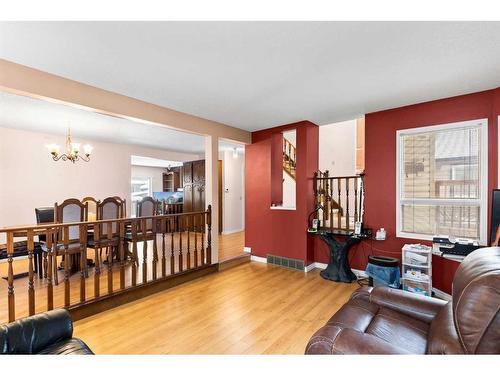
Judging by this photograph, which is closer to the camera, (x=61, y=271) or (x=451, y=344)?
(x=451, y=344)

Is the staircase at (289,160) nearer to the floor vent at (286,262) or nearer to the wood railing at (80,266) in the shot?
the floor vent at (286,262)

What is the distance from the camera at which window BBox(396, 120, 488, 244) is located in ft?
8.80

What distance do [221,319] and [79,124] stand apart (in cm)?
403

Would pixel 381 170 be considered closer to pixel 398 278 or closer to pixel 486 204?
pixel 486 204

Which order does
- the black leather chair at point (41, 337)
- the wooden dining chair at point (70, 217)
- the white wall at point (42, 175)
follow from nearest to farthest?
the black leather chair at point (41, 337), the wooden dining chair at point (70, 217), the white wall at point (42, 175)

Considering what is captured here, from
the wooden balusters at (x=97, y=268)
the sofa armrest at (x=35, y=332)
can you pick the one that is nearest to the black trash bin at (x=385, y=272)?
the sofa armrest at (x=35, y=332)

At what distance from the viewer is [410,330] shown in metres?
1.37

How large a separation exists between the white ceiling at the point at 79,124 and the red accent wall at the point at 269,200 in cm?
173

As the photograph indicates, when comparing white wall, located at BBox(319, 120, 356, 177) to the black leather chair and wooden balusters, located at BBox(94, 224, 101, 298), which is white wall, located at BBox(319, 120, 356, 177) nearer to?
wooden balusters, located at BBox(94, 224, 101, 298)

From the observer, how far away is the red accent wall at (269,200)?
3889mm

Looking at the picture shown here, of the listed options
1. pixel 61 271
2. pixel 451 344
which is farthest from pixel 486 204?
Answer: pixel 61 271

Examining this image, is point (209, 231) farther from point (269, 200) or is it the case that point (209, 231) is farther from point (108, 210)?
point (108, 210)

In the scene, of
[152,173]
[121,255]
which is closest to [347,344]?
[121,255]
